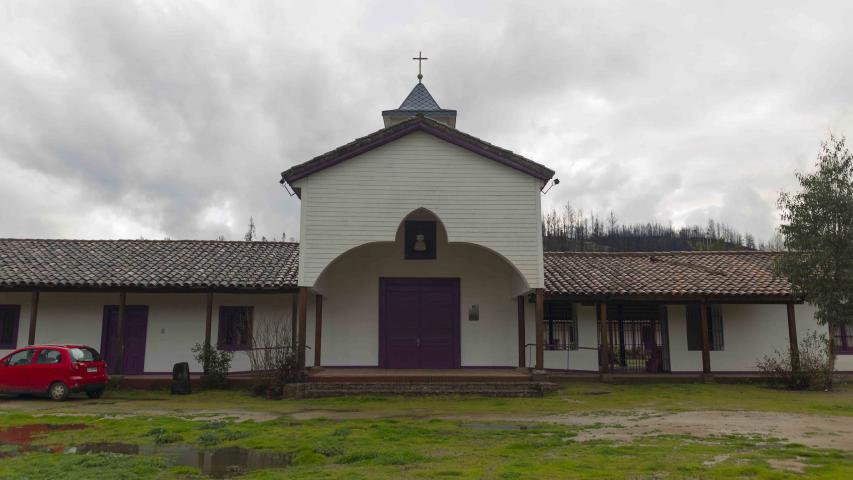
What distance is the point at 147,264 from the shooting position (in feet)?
61.1

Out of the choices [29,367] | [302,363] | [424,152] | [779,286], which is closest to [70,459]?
[302,363]

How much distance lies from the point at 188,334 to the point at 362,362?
528 centimetres

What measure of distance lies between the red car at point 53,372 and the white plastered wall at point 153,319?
3231 millimetres

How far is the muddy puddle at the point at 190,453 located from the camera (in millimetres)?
7578

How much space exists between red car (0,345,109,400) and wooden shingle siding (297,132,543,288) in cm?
565

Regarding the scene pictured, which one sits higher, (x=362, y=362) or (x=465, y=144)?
(x=465, y=144)

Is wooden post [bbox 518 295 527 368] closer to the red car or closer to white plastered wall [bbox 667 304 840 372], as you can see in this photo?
white plastered wall [bbox 667 304 840 372]

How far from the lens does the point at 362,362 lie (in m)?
17.9

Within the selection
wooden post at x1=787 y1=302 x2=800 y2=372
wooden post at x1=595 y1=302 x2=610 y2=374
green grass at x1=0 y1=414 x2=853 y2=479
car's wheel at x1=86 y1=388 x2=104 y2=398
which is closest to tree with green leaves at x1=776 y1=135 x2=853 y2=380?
wooden post at x1=787 y1=302 x2=800 y2=372

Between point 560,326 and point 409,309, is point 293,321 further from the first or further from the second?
point 560,326

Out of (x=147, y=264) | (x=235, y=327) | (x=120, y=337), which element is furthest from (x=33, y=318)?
(x=235, y=327)

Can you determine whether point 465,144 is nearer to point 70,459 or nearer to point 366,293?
point 366,293

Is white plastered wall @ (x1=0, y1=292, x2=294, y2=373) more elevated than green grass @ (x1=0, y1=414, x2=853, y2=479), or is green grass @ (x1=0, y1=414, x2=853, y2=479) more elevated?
white plastered wall @ (x1=0, y1=292, x2=294, y2=373)

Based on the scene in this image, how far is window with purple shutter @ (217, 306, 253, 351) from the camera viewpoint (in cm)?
1823
